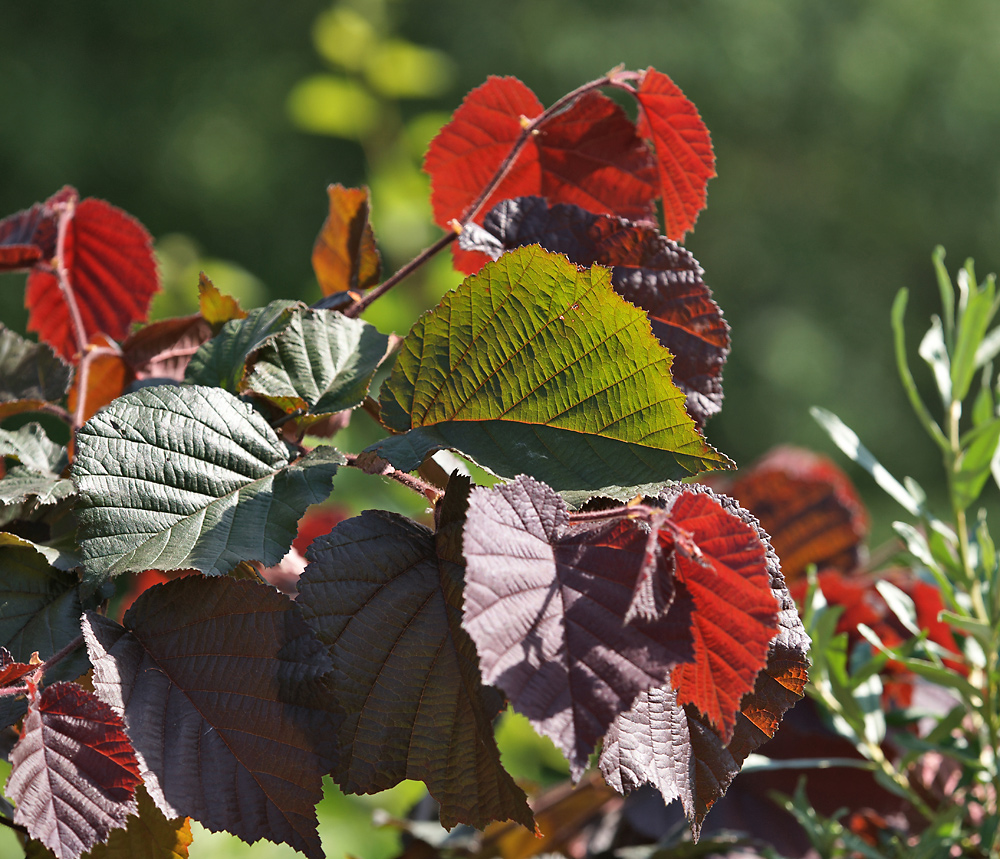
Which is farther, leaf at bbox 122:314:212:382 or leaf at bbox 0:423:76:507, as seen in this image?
leaf at bbox 122:314:212:382

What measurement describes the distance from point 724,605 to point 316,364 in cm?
15

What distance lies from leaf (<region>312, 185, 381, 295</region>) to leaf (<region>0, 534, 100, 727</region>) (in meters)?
0.17

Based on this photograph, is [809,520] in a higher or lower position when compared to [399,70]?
lower

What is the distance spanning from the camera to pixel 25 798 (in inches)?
8.6

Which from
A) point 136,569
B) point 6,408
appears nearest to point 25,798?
point 136,569

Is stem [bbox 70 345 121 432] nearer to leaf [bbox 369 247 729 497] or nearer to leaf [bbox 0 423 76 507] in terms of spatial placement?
leaf [bbox 0 423 76 507]

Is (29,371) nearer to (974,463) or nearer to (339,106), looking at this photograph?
(974,463)

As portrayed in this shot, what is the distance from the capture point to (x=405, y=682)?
25 centimetres

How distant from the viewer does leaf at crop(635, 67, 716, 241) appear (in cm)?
38

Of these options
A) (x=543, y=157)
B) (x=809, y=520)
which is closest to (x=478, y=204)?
(x=543, y=157)

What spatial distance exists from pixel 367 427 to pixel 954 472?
130cm

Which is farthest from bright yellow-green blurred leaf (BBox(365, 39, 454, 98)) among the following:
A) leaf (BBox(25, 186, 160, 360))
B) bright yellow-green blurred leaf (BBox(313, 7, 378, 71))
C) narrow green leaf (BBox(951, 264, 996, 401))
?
narrow green leaf (BBox(951, 264, 996, 401))

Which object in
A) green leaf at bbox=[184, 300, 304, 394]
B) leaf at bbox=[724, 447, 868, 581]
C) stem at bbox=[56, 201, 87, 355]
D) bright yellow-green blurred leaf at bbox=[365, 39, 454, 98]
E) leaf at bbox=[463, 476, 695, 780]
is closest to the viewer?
leaf at bbox=[463, 476, 695, 780]

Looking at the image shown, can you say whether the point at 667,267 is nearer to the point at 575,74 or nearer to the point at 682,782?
the point at 682,782
